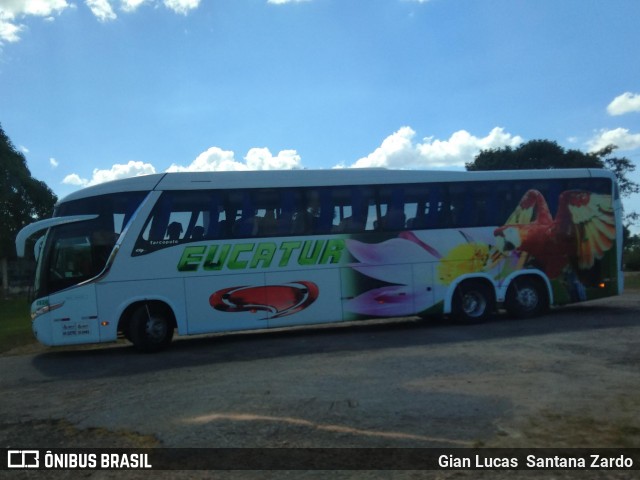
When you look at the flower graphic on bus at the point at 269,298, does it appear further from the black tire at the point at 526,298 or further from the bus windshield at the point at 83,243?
the black tire at the point at 526,298

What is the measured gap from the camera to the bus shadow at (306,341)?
1078cm

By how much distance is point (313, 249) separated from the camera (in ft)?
42.2

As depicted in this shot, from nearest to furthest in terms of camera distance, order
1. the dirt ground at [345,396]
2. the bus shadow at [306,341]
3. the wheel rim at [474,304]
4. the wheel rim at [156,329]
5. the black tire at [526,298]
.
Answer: the dirt ground at [345,396]
the bus shadow at [306,341]
the wheel rim at [156,329]
the wheel rim at [474,304]
the black tire at [526,298]

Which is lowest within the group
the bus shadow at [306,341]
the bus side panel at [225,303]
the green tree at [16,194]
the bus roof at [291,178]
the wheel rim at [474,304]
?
the bus shadow at [306,341]

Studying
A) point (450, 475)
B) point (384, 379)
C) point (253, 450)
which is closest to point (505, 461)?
point (450, 475)

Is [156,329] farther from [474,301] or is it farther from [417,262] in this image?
[474,301]

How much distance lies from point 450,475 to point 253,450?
1744mm

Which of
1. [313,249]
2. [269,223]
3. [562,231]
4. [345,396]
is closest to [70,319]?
[269,223]

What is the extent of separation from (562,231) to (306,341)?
690 cm

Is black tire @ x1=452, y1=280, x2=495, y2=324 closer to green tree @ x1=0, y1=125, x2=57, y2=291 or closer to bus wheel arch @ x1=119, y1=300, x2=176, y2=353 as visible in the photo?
bus wheel arch @ x1=119, y1=300, x2=176, y2=353

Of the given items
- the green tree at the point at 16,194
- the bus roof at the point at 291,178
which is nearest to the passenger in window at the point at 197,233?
the bus roof at the point at 291,178

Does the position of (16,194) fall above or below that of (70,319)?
above

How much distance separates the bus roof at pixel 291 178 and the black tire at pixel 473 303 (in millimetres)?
2540

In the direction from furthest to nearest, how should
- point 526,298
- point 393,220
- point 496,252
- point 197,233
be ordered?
1. point 526,298
2. point 496,252
3. point 393,220
4. point 197,233
